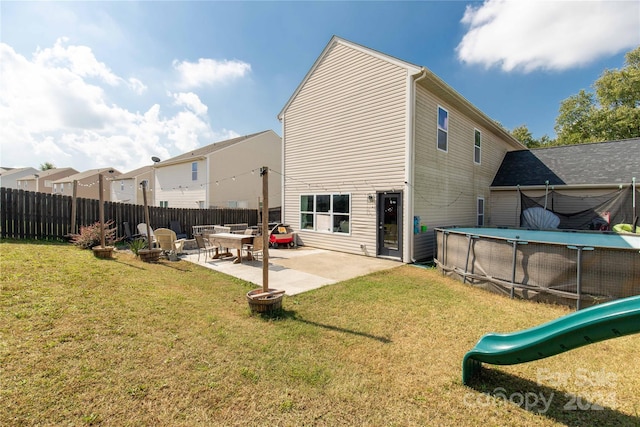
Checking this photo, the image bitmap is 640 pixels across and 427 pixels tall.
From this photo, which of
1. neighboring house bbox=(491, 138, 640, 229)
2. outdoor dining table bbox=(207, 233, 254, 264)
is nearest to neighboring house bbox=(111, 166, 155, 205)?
outdoor dining table bbox=(207, 233, 254, 264)

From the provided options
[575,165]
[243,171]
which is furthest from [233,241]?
[575,165]

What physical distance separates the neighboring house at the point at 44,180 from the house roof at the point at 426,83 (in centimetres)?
4792

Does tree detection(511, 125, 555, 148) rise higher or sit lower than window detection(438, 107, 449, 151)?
higher

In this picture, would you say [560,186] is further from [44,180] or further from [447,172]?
[44,180]

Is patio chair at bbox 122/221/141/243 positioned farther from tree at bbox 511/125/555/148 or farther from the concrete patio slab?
tree at bbox 511/125/555/148

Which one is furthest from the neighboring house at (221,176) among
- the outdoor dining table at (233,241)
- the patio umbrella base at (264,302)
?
the patio umbrella base at (264,302)

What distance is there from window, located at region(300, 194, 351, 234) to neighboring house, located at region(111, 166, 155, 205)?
1848 cm

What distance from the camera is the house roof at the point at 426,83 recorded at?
8.59 m

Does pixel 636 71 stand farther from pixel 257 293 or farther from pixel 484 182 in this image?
pixel 257 293

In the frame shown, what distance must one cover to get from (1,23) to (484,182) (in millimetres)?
17165

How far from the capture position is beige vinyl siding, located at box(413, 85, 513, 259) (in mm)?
9234

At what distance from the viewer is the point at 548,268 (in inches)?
203

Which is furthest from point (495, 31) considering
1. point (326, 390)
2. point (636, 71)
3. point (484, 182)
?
point (636, 71)

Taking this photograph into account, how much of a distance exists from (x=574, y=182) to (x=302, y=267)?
13516 mm
